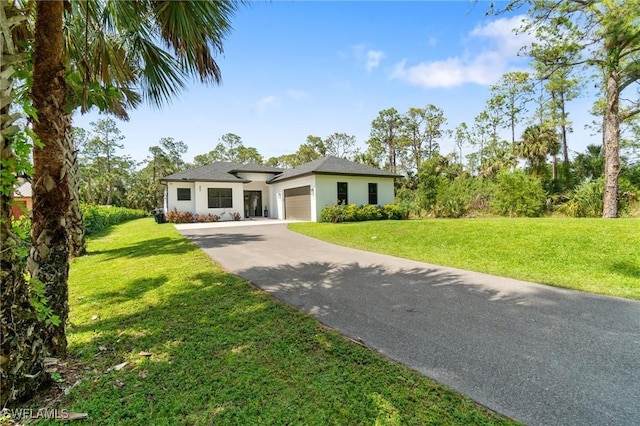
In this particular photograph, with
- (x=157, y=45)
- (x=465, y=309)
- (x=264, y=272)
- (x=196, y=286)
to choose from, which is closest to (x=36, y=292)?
(x=196, y=286)

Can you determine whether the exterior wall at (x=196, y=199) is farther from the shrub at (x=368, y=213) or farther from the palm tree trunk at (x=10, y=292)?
the palm tree trunk at (x=10, y=292)

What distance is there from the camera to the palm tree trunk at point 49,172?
2725mm

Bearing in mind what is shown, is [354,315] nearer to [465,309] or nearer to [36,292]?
[465,309]

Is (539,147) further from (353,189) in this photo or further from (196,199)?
(196,199)

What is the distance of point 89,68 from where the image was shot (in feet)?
12.9

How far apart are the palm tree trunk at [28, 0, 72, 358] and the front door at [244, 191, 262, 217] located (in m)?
23.2

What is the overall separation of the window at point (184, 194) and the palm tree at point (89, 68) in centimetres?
1734

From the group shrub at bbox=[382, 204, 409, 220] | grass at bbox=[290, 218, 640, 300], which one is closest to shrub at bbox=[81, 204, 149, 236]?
grass at bbox=[290, 218, 640, 300]

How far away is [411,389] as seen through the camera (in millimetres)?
2375

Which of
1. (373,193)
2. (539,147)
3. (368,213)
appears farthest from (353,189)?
(539,147)

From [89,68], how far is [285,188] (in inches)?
721

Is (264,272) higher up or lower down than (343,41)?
lower down

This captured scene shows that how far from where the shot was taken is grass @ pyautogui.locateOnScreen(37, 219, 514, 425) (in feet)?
6.98

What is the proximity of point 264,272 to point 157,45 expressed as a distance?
14.8ft
